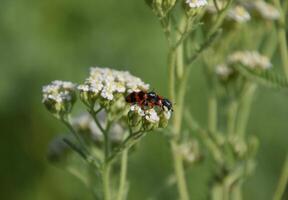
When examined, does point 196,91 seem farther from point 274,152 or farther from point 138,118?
point 138,118

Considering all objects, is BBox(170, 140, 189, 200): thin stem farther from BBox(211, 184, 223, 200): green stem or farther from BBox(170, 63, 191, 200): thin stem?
BBox(211, 184, 223, 200): green stem

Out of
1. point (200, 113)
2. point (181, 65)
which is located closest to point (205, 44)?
point (181, 65)

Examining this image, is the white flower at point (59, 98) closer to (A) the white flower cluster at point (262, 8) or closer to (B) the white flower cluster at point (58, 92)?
(B) the white flower cluster at point (58, 92)

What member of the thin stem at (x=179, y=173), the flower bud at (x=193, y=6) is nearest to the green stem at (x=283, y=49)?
the thin stem at (x=179, y=173)

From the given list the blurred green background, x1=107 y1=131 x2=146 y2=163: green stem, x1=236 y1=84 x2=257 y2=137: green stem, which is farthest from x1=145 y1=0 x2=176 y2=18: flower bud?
the blurred green background

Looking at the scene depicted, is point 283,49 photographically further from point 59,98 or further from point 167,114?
point 59,98

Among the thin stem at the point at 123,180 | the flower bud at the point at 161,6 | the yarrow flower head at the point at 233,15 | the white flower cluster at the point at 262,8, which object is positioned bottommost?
the thin stem at the point at 123,180

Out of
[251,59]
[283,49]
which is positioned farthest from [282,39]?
[251,59]
